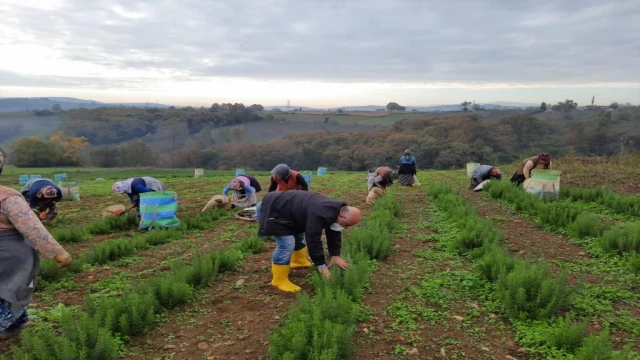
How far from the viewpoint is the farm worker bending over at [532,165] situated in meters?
9.02

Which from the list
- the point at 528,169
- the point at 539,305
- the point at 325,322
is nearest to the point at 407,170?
the point at 528,169

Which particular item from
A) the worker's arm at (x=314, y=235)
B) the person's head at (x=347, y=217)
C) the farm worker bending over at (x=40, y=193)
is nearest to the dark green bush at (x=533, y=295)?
the person's head at (x=347, y=217)

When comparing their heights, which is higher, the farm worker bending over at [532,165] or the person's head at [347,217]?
the person's head at [347,217]

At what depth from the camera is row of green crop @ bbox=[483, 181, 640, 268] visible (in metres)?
4.95

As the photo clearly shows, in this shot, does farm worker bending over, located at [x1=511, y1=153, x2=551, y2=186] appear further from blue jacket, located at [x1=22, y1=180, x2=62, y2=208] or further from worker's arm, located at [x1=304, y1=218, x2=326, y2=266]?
blue jacket, located at [x1=22, y1=180, x2=62, y2=208]

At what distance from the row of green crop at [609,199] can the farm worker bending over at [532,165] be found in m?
0.63

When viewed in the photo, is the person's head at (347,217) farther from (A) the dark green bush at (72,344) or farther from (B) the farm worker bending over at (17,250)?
(B) the farm worker bending over at (17,250)

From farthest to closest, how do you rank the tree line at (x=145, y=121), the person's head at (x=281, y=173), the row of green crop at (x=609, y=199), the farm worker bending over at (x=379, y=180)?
the tree line at (x=145, y=121) → the farm worker bending over at (x=379, y=180) → the row of green crop at (x=609, y=199) → the person's head at (x=281, y=173)

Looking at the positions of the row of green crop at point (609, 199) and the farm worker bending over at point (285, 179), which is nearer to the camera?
the farm worker bending over at point (285, 179)

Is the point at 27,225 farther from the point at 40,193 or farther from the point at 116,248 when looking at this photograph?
the point at 40,193

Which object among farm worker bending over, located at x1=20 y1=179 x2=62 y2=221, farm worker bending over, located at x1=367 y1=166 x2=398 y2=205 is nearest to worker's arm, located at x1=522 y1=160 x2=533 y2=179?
farm worker bending over, located at x1=367 y1=166 x2=398 y2=205

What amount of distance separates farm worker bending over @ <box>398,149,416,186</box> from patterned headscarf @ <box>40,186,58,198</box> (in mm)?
9282

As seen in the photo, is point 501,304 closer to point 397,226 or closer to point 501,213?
point 397,226

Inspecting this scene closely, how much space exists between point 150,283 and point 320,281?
1653 mm
